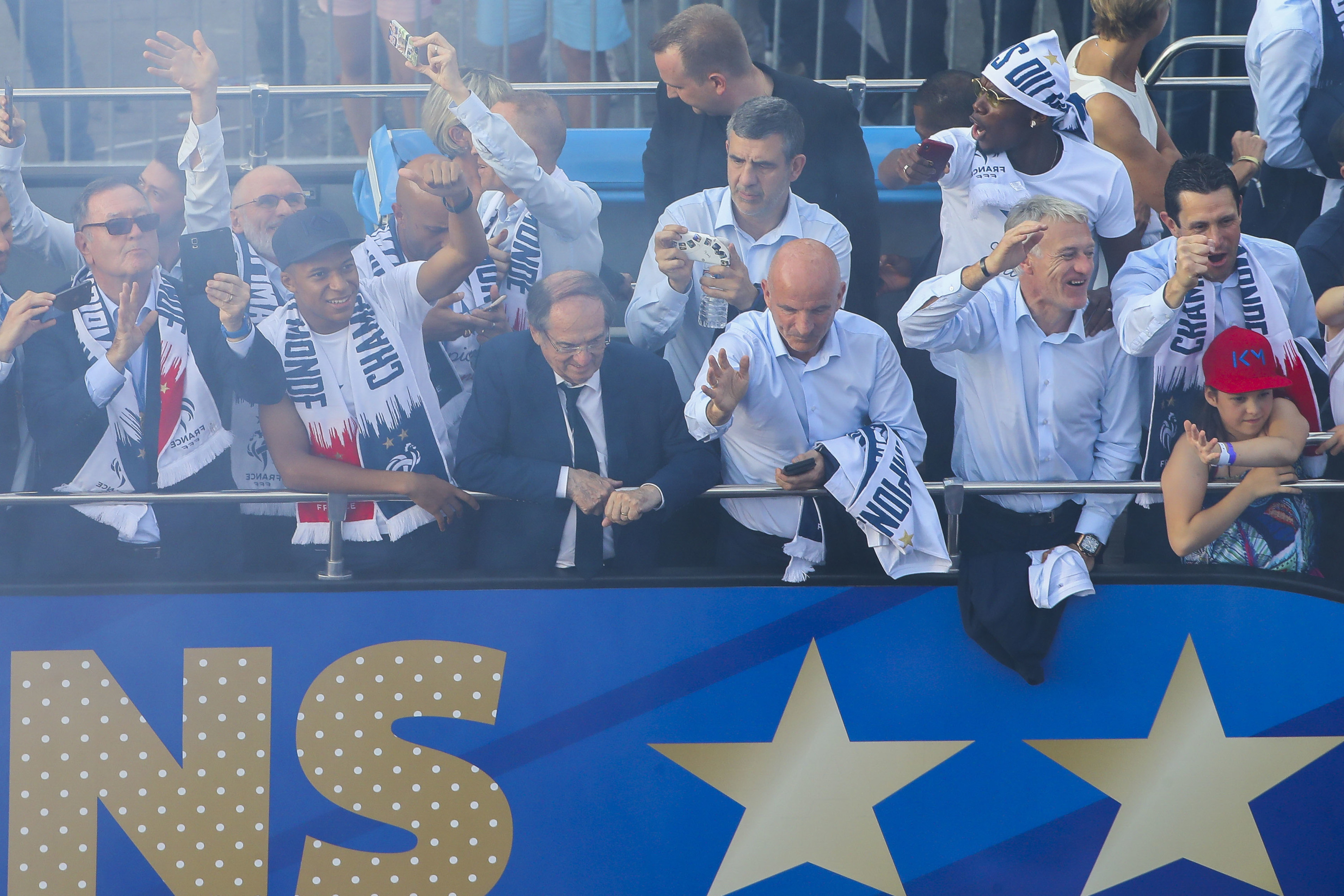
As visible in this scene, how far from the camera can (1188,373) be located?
3.97 meters

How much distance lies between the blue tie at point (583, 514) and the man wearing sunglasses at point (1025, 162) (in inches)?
53.8

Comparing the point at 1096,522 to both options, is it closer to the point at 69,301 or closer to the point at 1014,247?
the point at 1014,247

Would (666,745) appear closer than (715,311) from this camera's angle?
Yes

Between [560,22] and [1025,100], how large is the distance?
2.82 meters

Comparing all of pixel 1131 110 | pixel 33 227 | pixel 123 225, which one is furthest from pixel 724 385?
pixel 33 227

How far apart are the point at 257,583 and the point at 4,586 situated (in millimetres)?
733

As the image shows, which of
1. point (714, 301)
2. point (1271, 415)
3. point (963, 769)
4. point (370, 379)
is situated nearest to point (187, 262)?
point (370, 379)

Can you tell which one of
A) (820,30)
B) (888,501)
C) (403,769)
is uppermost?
(820,30)

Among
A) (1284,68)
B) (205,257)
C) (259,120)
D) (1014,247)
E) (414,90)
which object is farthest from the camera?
(414,90)

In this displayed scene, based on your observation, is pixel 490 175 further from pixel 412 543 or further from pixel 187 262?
pixel 412 543

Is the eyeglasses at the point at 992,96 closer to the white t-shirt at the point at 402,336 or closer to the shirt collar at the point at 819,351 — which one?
the shirt collar at the point at 819,351

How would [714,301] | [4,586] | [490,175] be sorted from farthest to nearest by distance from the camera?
[490,175] < [714,301] < [4,586]

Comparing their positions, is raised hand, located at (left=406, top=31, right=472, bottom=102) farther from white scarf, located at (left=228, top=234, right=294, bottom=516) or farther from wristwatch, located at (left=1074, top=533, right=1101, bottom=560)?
wristwatch, located at (left=1074, top=533, right=1101, bottom=560)

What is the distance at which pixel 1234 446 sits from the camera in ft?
12.1
